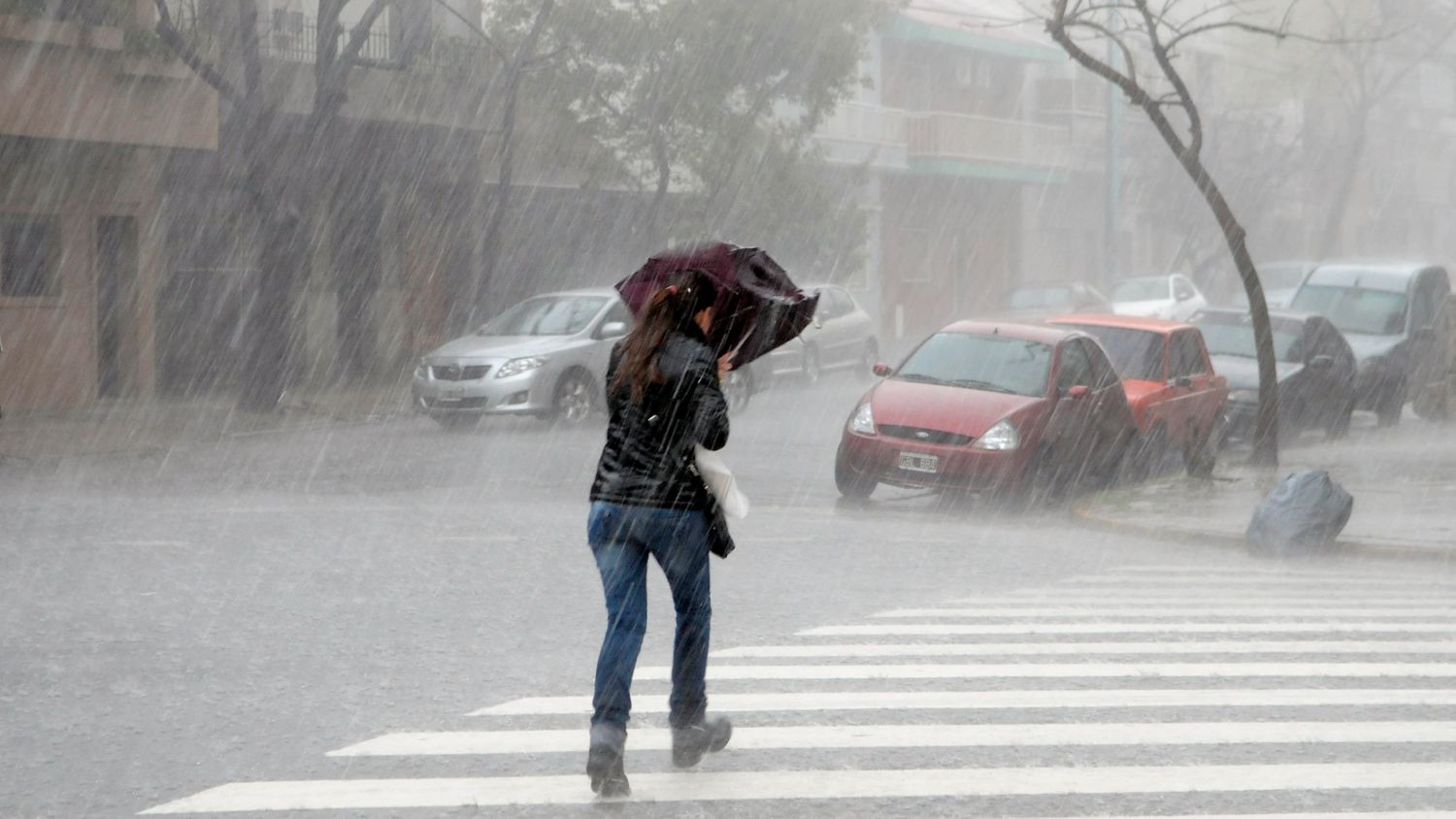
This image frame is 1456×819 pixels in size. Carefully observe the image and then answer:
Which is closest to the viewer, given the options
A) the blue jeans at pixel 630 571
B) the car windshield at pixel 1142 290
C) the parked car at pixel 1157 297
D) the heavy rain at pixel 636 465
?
the blue jeans at pixel 630 571

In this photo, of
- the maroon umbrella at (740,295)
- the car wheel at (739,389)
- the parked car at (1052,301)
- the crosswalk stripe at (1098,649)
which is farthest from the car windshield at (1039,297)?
the maroon umbrella at (740,295)

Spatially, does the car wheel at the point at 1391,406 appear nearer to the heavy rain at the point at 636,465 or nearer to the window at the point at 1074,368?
the heavy rain at the point at 636,465

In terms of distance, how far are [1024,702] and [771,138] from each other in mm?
26461

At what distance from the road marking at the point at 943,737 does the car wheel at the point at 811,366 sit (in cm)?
2213

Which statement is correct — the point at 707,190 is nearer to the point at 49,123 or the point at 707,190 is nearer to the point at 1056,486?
the point at 49,123

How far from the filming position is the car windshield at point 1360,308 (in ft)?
82.5

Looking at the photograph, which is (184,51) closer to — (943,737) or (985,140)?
(943,737)

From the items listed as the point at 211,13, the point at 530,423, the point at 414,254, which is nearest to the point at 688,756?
the point at 530,423

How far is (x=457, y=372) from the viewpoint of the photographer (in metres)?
21.4

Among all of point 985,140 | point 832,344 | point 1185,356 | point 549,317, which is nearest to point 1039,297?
point 832,344

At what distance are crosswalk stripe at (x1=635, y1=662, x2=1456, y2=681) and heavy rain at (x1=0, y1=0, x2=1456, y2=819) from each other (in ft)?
0.13

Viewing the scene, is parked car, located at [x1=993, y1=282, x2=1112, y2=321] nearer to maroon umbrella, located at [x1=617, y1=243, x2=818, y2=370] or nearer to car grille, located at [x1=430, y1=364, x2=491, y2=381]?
car grille, located at [x1=430, y1=364, x2=491, y2=381]

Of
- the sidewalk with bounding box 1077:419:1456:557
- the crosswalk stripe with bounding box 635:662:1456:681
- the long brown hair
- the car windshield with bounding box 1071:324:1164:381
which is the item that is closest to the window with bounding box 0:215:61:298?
the car windshield with bounding box 1071:324:1164:381

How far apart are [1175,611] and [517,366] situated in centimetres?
1256
